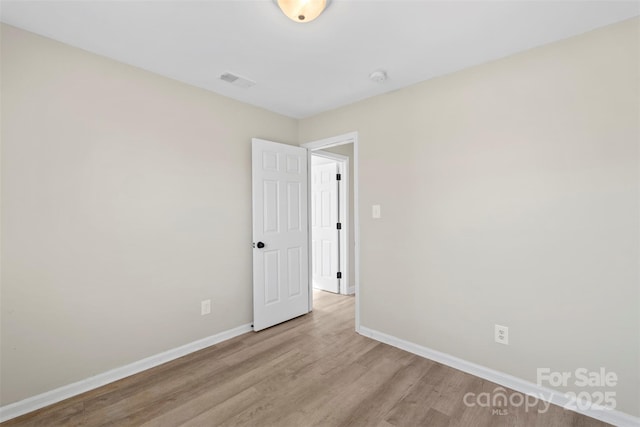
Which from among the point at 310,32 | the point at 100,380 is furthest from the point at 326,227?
the point at 100,380

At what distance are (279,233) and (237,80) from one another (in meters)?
1.60

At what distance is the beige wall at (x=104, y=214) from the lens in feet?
6.05

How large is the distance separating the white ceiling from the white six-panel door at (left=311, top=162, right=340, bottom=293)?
2050 millimetres

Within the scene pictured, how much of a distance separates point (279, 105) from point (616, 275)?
3072 mm

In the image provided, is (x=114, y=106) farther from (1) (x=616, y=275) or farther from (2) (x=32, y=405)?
(1) (x=616, y=275)

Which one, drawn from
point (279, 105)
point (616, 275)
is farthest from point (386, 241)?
point (279, 105)

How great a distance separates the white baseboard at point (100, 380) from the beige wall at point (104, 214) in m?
0.04

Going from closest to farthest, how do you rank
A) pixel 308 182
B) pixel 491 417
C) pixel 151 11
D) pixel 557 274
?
1. pixel 151 11
2. pixel 491 417
3. pixel 557 274
4. pixel 308 182

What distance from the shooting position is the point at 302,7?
4.93ft

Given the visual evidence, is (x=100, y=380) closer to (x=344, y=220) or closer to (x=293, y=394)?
(x=293, y=394)

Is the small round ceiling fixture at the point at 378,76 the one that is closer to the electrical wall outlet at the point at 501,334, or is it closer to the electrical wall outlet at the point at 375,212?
the electrical wall outlet at the point at 375,212

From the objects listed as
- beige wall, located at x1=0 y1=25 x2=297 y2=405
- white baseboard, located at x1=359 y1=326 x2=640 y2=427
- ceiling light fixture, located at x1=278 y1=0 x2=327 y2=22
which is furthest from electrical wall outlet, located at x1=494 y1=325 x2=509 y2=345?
ceiling light fixture, located at x1=278 y1=0 x2=327 y2=22

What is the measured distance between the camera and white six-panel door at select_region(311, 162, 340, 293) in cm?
441

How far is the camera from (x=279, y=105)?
3180 millimetres
